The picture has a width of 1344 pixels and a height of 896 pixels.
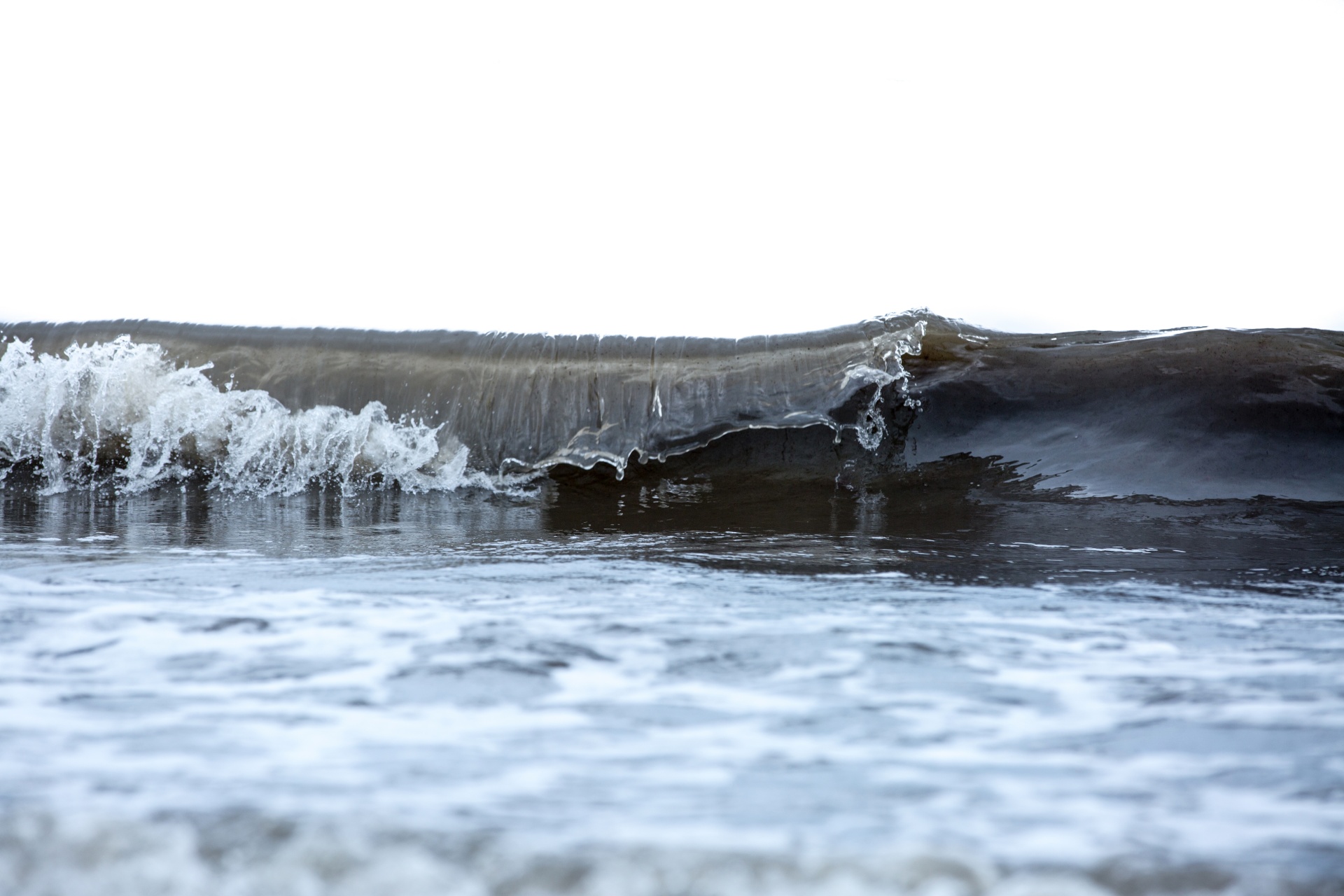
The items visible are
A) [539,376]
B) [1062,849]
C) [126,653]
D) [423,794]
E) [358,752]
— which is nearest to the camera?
[1062,849]

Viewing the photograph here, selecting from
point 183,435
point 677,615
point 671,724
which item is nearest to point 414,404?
point 183,435

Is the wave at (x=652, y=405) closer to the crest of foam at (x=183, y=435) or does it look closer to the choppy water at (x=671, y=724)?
the crest of foam at (x=183, y=435)

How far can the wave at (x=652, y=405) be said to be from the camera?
3023mm

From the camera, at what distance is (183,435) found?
10.8 ft

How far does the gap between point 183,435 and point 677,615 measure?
2439 mm

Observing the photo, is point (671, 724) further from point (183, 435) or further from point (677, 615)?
point (183, 435)

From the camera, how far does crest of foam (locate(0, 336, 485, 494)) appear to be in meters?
3.24

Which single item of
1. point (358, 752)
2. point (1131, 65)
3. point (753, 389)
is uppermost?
point (1131, 65)

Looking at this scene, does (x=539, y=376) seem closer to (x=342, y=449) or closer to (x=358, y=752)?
(x=342, y=449)

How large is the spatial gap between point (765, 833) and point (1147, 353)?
291 centimetres

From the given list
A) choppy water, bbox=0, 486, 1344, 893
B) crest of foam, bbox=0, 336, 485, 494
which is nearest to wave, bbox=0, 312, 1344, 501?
crest of foam, bbox=0, 336, 485, 494

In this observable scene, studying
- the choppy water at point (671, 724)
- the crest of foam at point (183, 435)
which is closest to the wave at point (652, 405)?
the crest of foam at point (183, 435)

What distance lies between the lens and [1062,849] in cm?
75

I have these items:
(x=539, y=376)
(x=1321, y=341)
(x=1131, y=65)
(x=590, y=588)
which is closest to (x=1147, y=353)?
(x=1321, y=341)
